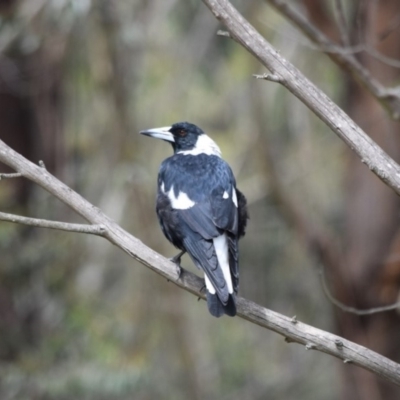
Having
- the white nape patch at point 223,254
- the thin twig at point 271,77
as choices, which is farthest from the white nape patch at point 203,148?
the thin twig at point 271,77

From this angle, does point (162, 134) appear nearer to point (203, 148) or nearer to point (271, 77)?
point (203, 148)

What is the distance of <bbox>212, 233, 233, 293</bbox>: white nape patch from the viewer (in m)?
2.99

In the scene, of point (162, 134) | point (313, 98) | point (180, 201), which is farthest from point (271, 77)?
point (162, 134)

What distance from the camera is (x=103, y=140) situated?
691 centimetres

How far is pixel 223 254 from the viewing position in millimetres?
3145

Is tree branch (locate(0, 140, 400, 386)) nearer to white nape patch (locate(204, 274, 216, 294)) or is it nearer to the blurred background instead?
white nape patch (locate(204, 274, 216, 294))

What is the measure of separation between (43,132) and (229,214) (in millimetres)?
3092

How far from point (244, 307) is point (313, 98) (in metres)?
0.75

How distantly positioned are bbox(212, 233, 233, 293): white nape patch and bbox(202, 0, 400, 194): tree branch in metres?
0.73

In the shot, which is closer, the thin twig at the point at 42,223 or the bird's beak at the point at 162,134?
the thin twig at the point at 42,223

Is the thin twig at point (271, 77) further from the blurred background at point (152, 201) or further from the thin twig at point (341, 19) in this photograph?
the blurred background at point (152, 201)

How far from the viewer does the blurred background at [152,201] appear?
5.33 metres

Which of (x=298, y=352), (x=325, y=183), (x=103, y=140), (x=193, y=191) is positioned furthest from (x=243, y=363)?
(x=193, y=191)

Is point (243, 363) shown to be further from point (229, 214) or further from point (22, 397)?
point (229, 214)
